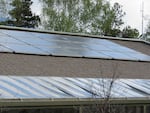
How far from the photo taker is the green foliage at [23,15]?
5681cm

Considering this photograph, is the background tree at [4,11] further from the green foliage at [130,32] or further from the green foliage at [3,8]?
the green foliage at [130,32]

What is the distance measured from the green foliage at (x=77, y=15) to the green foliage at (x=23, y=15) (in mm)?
7305

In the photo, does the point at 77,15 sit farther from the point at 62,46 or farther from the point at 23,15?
the point at 62,46

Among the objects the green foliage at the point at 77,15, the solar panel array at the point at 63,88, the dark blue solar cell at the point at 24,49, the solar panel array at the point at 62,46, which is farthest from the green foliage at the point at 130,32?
the solar panel array at the point at 63,88

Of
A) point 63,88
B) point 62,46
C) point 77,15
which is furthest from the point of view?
point 77,15

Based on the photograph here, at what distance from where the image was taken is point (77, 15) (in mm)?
49125

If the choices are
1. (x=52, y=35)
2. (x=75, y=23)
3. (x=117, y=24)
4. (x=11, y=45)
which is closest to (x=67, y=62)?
(x=11, y=45)

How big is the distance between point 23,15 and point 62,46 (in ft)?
128

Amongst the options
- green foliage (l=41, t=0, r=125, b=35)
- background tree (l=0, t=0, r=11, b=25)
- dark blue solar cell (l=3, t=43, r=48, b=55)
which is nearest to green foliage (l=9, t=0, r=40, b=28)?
background tree (l=0, t=0, r=11, b=25)

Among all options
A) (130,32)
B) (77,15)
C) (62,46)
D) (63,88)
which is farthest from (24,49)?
(130,32)

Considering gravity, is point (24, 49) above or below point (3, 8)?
below

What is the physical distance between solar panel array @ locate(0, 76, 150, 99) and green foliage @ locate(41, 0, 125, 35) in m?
31.2

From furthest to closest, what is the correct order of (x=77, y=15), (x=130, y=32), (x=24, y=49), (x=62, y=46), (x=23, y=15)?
(x=130, y=32) → (x=23, y=15) → (x=77, y=15) → (x=62, y=46) → (x=24, y=49)

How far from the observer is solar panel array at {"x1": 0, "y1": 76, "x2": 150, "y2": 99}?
13.6 meters
